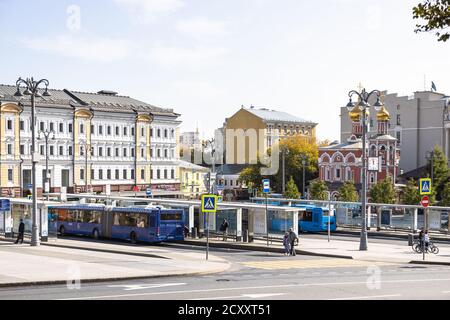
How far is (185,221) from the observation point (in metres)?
50.8

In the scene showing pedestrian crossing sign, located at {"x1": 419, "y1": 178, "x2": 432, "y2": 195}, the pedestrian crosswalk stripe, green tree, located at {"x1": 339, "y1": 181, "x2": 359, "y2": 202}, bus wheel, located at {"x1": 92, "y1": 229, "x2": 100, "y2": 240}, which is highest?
pedestrian crossing sign, located at {"x1": 419, "y1": 178, "x2": 432, "y2": 195}

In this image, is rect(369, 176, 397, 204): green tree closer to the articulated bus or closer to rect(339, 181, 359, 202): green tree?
rect(339, 181, 359, 202): green tree

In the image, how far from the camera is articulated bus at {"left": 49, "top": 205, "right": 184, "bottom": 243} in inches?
1799

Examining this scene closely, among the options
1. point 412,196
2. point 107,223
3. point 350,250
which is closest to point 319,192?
point 412,196

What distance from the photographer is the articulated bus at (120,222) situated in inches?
1799

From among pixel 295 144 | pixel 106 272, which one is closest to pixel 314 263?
pixel 106 272

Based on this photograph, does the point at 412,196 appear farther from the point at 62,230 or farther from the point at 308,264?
the point at 308,264

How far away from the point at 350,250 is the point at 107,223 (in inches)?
634

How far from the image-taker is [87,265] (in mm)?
29062

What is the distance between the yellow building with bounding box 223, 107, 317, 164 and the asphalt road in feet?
365

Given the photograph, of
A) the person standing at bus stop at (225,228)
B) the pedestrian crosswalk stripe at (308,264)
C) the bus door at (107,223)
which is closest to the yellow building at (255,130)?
the bus door at (107,223)

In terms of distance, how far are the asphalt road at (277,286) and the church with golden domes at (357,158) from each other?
205 ft

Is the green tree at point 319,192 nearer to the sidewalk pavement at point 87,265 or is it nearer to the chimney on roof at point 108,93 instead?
the chimney on roof at point 108,93

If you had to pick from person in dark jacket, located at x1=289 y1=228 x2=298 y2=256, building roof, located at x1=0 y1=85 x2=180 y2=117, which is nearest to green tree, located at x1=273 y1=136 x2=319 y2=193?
building roof, located at x1=0 y1=85 x2=180 y2=117
